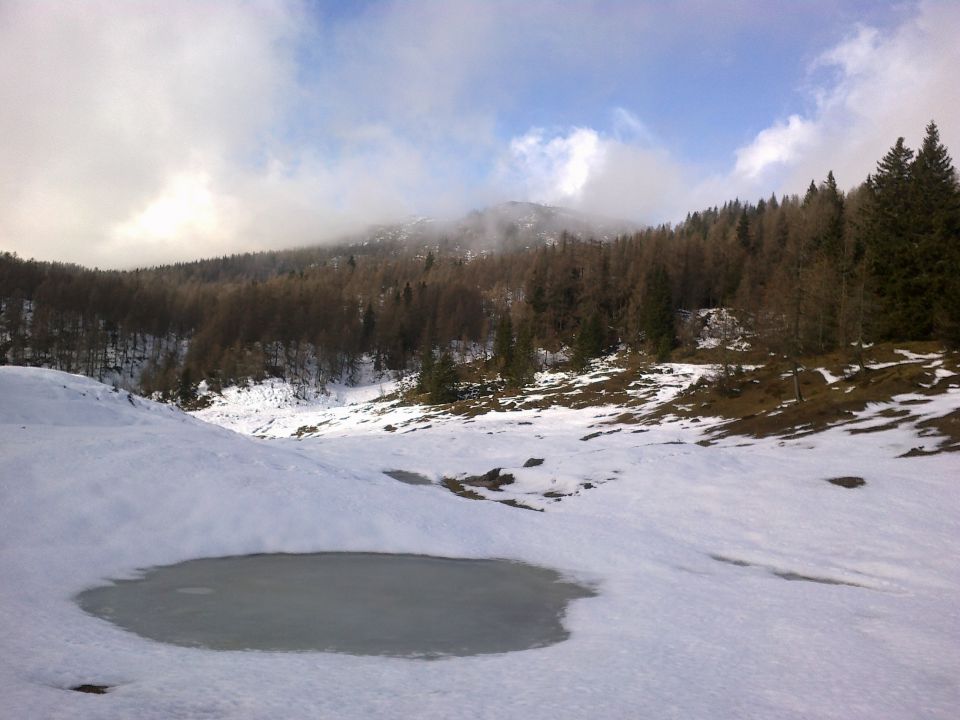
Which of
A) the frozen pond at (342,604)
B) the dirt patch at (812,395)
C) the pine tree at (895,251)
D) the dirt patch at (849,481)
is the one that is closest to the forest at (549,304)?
the pine tree at (895,251)

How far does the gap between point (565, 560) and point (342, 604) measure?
5640mm

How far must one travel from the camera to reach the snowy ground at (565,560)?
17.6 ft

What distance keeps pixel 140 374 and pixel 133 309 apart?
22108 millimetres

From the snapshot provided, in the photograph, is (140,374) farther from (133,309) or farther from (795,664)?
(795,664)

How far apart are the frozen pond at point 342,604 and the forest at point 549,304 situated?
39.1m

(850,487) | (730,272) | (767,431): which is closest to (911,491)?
(850,487)

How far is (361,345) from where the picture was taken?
11106 centimetres

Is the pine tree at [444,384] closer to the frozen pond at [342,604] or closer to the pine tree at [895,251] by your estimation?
the pine tree at [895,251]

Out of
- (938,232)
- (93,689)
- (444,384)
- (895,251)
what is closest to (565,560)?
(93,689)

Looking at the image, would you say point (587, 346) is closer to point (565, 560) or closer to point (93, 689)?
point (565, 560)

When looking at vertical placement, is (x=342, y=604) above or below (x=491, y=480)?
above

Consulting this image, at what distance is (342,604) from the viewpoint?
8.67 m

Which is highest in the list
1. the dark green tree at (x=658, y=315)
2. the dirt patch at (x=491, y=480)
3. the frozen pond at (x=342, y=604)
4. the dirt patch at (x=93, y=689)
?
the dark green tree at (x=658, y=315)

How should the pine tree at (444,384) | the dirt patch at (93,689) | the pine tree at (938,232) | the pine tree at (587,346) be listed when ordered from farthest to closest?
the pine tree at (587,346) < the pine tree at (444,384) < the pine tree at (938,232) < the dirt patch at (93,689)
